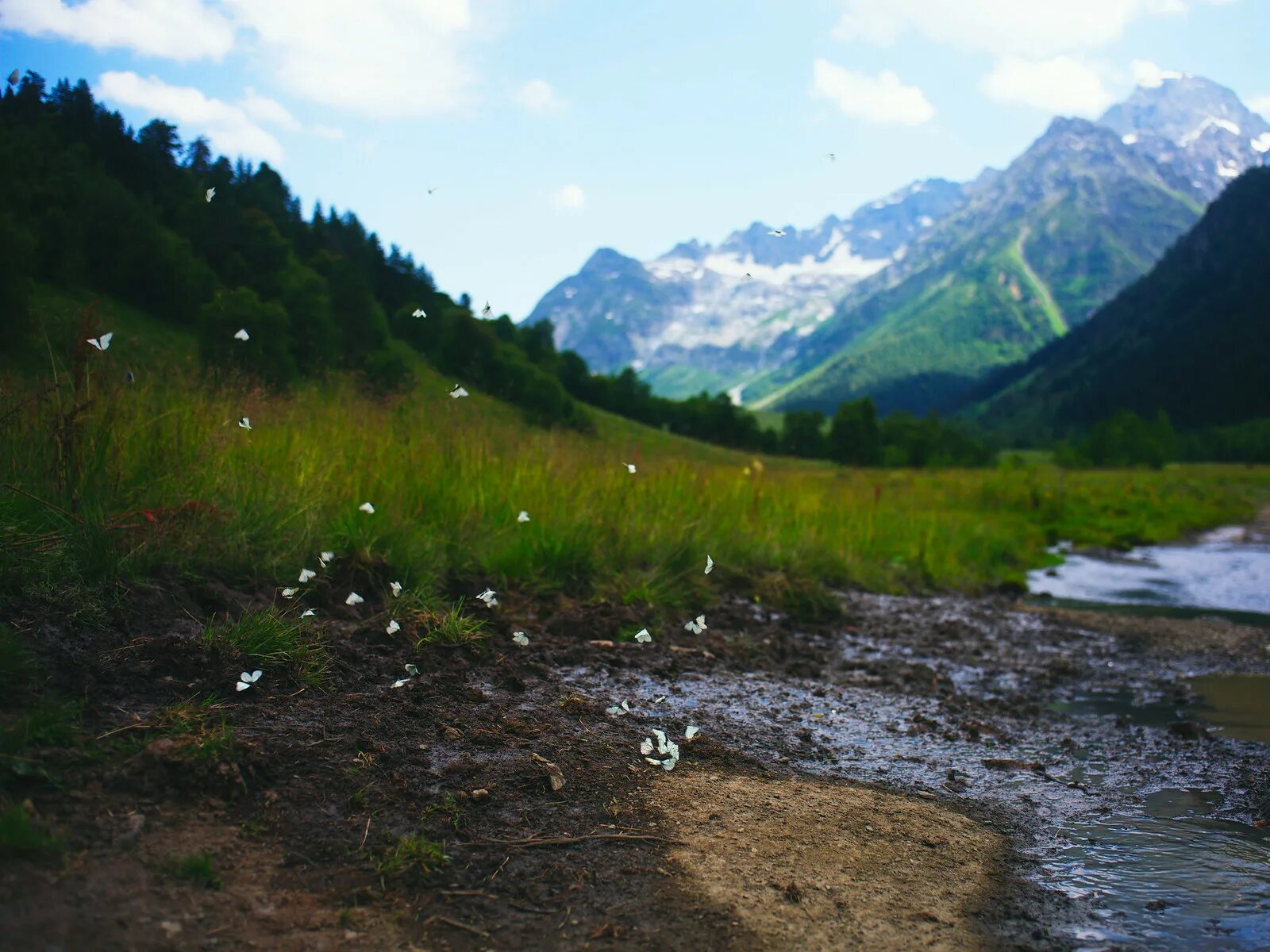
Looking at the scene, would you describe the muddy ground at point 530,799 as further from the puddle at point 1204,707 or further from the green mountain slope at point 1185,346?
the green mountain slope at point 1185,346

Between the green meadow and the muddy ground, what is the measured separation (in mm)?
478

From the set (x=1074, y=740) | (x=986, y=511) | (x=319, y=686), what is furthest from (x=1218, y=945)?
(x=986, y=511)

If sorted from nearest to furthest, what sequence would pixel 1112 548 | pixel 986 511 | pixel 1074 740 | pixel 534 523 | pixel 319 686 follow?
pixel 319 686
pixel 1074 740
pixel 534 523
pixel 1112 548
pixel 986 511

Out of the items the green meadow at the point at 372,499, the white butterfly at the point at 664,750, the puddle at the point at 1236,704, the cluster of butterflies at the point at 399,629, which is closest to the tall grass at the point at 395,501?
the green meadow at the point at 372,499

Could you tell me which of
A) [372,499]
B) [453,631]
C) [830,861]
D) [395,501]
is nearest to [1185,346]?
[395,501]

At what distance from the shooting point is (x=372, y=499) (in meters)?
6.54

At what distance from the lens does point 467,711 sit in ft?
13.0

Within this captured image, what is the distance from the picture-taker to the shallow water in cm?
1230

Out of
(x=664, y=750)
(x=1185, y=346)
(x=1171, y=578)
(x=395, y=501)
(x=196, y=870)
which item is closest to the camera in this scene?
(x=196, y=870)

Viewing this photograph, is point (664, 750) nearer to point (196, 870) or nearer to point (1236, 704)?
point (196, 870)

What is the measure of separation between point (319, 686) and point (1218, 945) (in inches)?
141

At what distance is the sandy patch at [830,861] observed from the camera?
2607 millimetres

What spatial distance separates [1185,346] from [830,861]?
16649 centimetres

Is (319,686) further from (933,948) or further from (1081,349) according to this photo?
(1081,349)
